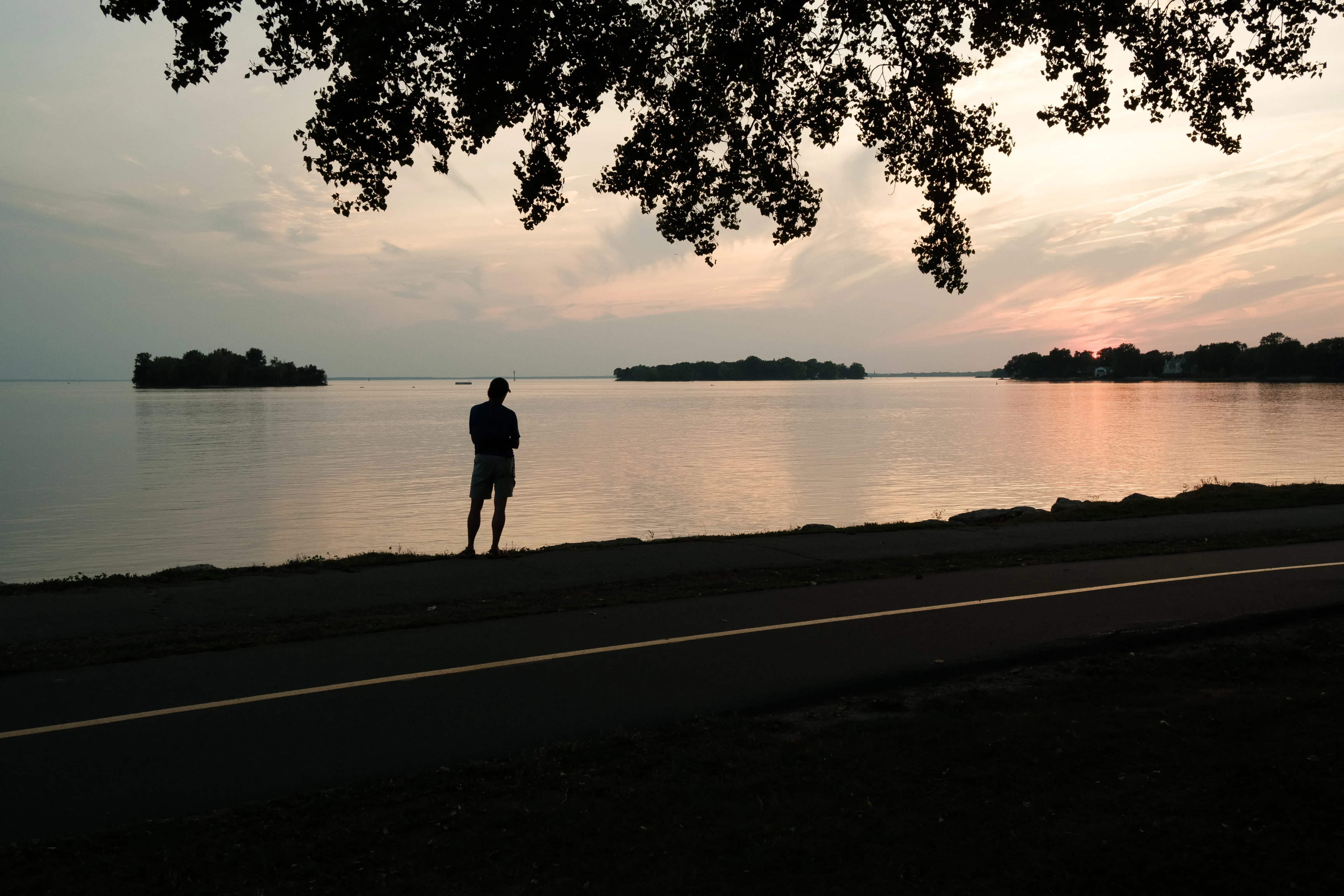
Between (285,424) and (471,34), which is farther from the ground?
(471,34)

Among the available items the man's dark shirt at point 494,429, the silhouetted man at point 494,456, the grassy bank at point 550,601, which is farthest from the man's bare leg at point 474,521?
the grassy bank at point 550,601

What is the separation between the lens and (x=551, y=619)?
8.16m

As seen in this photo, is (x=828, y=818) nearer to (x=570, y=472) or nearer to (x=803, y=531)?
(x=803, y=531)

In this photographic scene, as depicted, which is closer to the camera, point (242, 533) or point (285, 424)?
point (242, 533)

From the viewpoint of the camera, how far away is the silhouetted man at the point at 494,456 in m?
11.3

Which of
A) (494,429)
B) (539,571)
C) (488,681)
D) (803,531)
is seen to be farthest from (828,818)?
(803,531)

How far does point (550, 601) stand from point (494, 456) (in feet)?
9.68

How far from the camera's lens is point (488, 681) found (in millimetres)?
6379

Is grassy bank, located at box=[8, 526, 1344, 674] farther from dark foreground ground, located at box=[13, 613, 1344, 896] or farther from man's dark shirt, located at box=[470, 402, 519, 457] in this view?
dark foreground ground, located at box=[13, 613, 1344, 896]

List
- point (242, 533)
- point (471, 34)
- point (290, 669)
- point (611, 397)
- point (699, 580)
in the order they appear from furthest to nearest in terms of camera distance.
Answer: point (611, 397) → point (242, 533) → point (699, 580) → point (471, 34) → point (290, 669)

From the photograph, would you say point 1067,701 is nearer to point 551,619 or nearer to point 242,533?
point 551,619

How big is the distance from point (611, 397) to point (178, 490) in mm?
112183

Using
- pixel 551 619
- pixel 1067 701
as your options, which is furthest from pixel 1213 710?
pixel 551 619

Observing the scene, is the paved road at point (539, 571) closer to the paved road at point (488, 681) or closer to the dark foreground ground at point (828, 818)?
the paved road at point (488, 681)
